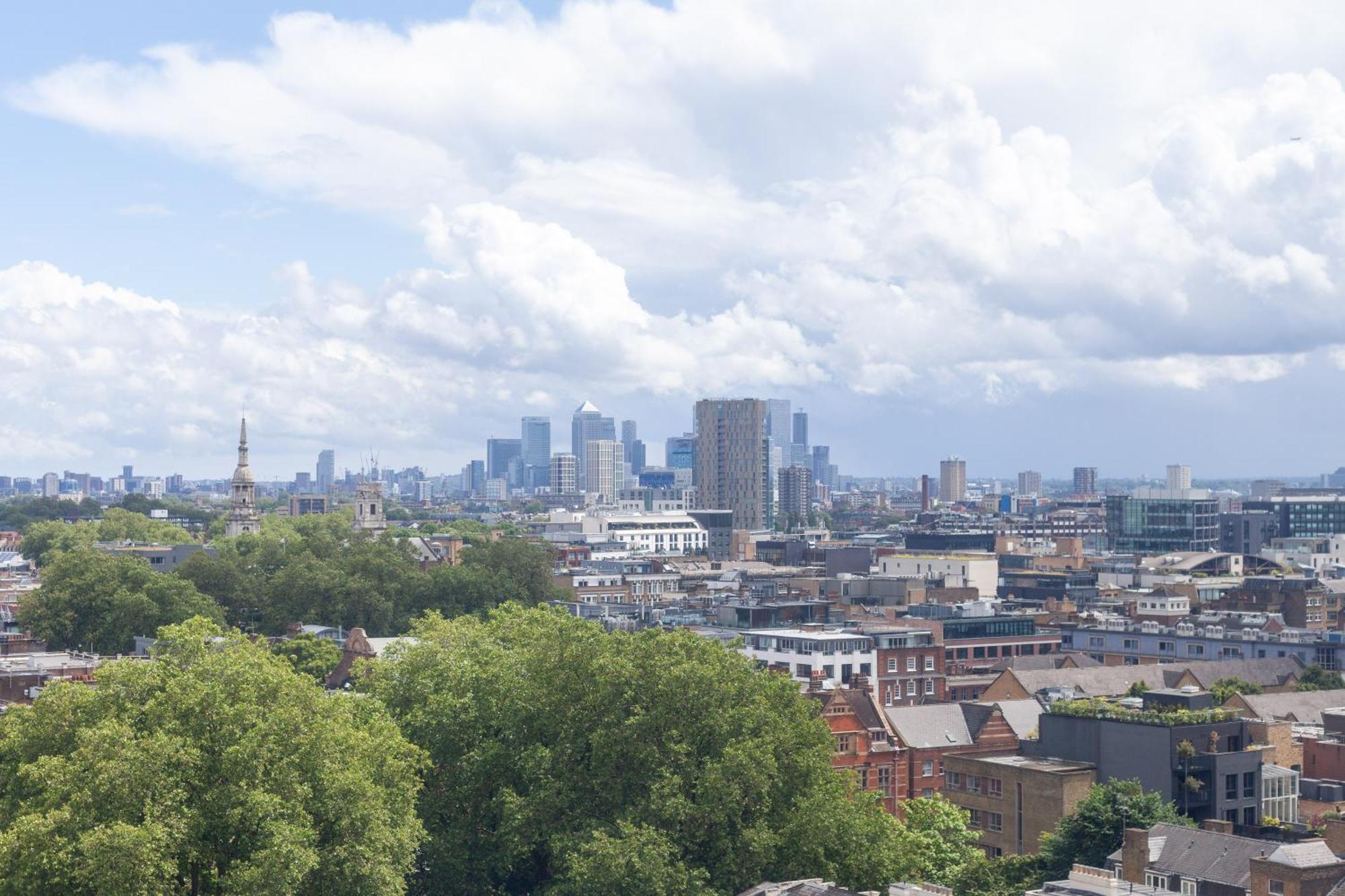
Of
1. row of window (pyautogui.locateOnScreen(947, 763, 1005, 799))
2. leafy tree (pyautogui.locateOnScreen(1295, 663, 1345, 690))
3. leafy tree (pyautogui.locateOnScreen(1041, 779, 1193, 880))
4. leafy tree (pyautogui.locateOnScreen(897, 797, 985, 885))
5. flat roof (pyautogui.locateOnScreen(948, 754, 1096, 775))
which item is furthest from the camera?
leafy tree (pyautogui.locateOnScreen(1295, 663, 1345, 690))

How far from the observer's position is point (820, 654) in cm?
11131

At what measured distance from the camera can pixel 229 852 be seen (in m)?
55.3

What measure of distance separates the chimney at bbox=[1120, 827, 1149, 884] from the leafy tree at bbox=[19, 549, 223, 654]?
316ft

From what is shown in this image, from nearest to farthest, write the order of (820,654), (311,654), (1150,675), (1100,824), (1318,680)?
1. (1100,824)
2. (820,654)
3. (1150,675)
4. (1318,680)
5. (311,654)

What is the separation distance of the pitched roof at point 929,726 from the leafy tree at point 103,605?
2781 inches

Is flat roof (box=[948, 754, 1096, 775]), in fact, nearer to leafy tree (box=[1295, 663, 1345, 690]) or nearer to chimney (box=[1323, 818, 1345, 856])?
chimney (box=[1323, 818, 1345, 856])

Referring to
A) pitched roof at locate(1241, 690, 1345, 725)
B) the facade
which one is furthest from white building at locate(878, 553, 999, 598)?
the facade

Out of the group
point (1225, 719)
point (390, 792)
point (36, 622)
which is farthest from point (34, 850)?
point (36, 622)

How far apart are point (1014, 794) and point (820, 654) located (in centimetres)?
3224

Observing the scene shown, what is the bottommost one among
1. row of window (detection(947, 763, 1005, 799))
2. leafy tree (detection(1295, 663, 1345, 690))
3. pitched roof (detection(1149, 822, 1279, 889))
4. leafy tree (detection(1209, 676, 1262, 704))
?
row of window (detection(947, 763, 1005, 799))

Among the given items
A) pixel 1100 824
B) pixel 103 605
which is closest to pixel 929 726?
pixel 1100 824

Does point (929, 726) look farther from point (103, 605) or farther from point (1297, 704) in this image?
point (103, 605)

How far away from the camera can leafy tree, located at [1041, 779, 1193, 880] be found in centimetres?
6612

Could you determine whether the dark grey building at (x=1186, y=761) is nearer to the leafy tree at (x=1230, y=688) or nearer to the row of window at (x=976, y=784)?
the row of window at (x=976, y=784)
